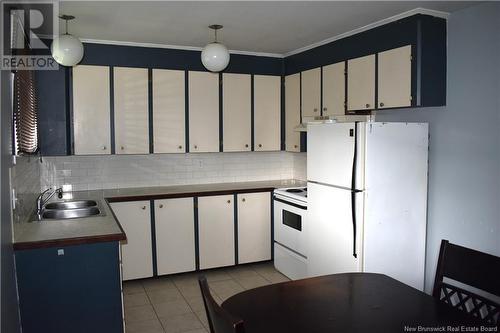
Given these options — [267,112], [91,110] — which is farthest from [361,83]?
[91,110]

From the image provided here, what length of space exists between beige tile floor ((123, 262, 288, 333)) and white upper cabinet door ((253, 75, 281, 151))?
1427 mm

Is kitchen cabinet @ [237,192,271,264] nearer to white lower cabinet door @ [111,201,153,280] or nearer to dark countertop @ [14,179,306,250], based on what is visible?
dark countertop @ [14,179,306,250]

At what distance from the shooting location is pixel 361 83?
152 inches

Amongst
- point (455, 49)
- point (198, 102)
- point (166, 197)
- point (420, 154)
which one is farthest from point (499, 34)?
point (166, 197)

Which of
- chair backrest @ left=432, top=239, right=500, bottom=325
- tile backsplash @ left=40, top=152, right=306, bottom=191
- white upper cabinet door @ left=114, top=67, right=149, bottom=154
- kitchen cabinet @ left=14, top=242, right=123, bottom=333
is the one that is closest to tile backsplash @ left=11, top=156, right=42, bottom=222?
kitchen cabinet @ left=14, top=242, right=123, bottom=333

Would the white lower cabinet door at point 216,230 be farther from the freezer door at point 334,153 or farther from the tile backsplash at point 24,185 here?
the tile backsplash at point 24,185

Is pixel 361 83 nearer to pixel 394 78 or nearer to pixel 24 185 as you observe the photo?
pixel 394 78

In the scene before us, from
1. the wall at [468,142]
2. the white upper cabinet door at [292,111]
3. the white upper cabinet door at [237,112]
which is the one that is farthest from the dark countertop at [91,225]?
the wall at [468,142]

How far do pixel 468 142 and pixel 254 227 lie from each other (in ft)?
7.82

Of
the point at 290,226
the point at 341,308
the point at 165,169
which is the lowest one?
the point at 290,226

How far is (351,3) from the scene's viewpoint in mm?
3150

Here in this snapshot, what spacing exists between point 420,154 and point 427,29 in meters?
0.97

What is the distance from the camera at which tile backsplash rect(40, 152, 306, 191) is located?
14.9 feet

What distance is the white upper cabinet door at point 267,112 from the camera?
506 cm
